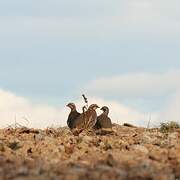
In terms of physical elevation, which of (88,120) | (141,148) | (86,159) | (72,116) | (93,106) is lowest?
(86,159)

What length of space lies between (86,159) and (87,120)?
6216mm

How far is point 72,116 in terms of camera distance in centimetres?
1453

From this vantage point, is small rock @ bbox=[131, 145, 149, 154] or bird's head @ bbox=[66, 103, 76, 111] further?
bird's head @ bbox=[66, 103, 76, 111]

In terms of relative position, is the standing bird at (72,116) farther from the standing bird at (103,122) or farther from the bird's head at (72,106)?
the standing bird at (103,122)

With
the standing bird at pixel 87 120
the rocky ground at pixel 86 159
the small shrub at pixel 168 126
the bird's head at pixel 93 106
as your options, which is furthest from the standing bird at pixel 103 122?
the rocky ground at pixel 86 159

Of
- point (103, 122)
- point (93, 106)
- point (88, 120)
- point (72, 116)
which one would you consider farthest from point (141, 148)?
point (103, 122)

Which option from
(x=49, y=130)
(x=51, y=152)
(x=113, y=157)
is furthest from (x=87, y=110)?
(x=113, y=157)

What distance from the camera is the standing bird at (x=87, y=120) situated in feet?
43.9

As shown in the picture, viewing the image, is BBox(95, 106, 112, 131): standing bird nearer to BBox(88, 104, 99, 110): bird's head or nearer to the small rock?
BBox(88, 104, 99, 110): bird's head

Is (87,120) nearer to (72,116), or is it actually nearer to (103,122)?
(72,116)

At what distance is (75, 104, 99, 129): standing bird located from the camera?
1338 cm

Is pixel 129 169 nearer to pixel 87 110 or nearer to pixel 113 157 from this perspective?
pixel 113 157

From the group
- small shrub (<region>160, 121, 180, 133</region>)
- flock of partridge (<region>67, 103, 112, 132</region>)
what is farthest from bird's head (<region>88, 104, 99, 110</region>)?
small shrub (<region>160, 121, 180, 133</region>)

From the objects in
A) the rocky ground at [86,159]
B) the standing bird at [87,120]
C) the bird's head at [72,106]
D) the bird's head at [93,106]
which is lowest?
the rocky ground at [86,159]
